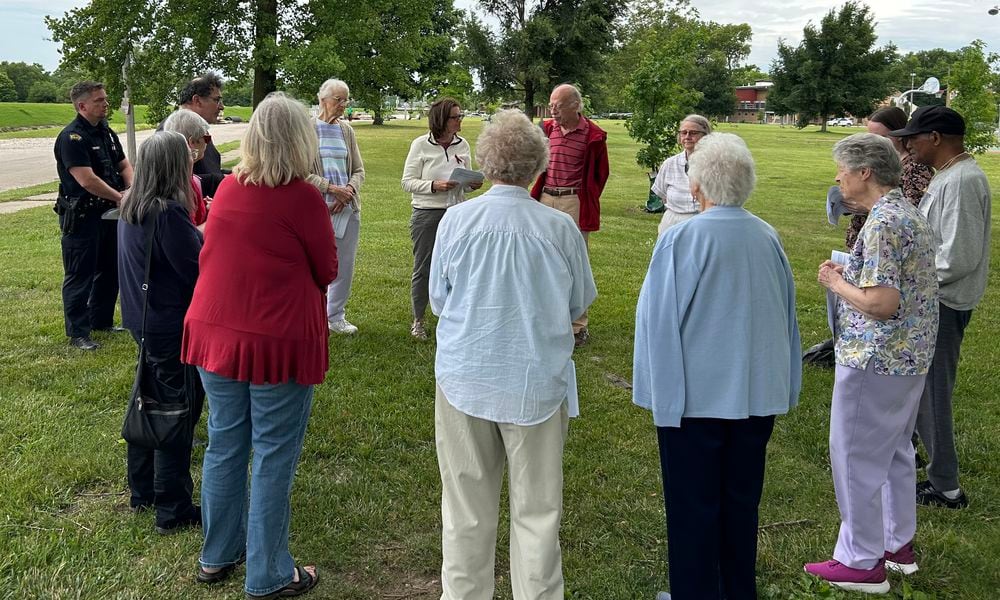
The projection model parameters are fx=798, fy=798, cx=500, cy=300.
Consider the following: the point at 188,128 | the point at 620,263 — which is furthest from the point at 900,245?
the point at 620,263

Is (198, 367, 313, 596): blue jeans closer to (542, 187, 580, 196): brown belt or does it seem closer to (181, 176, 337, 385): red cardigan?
(181, 176, 337, 385): red cardigan

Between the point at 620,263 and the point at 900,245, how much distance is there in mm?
7934

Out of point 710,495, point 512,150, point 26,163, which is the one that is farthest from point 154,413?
point 26,163

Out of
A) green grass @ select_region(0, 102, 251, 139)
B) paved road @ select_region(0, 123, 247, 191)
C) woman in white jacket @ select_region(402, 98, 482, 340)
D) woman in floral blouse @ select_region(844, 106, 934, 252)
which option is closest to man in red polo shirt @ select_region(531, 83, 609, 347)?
woman in white jacket @ select_region(402, 98, 482, 340)

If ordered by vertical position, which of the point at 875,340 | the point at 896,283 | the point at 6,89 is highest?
the point at 6,89

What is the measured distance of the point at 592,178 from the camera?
23.4 ft

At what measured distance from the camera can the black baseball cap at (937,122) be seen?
13.0 ft

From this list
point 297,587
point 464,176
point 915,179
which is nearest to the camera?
point 297,587

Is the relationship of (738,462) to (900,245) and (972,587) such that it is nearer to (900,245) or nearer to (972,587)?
(900,245)

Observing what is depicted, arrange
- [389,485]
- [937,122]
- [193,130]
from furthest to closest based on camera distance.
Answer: [389,485]
[193,130]
[937,122]

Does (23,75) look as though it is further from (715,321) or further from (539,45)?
(715,321)

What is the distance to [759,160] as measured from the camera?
3550cm

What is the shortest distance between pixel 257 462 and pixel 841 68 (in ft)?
245

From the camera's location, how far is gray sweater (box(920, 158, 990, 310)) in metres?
3.98
